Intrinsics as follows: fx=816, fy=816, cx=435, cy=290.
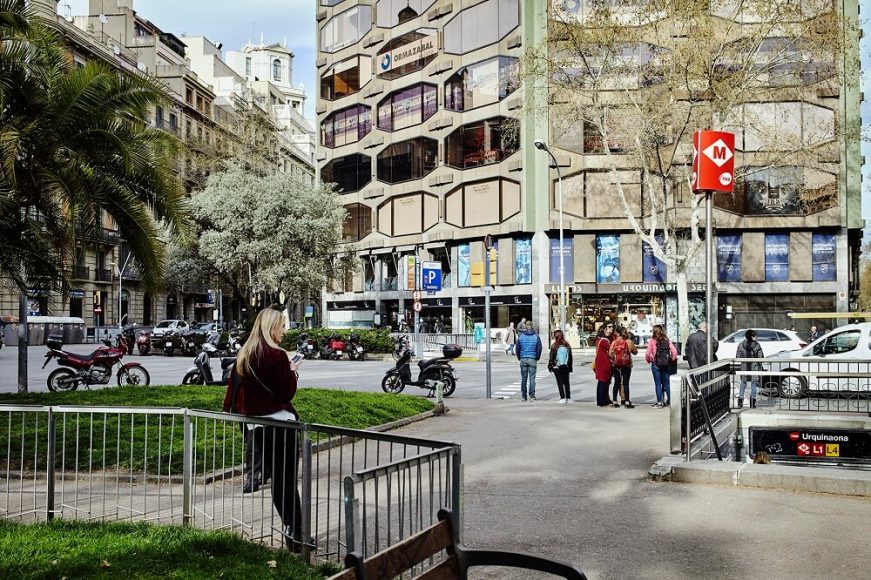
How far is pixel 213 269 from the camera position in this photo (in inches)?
1682

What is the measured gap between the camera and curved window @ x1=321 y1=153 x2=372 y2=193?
174 feet

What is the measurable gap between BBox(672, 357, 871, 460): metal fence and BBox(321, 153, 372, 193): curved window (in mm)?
42835

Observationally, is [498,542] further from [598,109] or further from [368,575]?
[598,109]

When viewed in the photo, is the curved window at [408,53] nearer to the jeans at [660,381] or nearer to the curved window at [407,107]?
the curved window at [407,107]

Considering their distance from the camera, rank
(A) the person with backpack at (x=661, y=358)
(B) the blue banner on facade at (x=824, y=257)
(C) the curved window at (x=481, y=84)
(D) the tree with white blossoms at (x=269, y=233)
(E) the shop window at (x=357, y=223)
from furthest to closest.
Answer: (E) the shop window at (x=357, y=223)
(C) the curved window at (x=481, y=84)
(B) the blue banner on facade at (x=824, y=257)
(D) the tree with white blossoms at (x=269, y=233)
(A) the person with backpack at (x=661, y=358)

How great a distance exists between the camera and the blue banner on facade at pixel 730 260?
4259 cm

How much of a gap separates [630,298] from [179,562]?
40575 mm

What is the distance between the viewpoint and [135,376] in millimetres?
19625

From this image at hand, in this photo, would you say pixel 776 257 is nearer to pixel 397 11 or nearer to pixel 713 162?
pixel 397 11

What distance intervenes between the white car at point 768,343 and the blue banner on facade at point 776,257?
17918 mm

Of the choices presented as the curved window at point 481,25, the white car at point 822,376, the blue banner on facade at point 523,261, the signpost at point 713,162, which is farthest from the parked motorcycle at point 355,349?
the signpost at point 713,162

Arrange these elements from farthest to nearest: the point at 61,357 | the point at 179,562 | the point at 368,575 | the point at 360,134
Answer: the point at 360,134, the point at 61,357, the point at 179,562, the point at 368,575

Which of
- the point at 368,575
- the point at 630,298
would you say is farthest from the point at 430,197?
the point at 368,575

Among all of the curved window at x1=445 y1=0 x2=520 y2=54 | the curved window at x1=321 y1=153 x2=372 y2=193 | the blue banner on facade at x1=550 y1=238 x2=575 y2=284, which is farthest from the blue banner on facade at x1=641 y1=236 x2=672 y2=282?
the curved window at x1=321 y1=153 x2=372 y2=193
